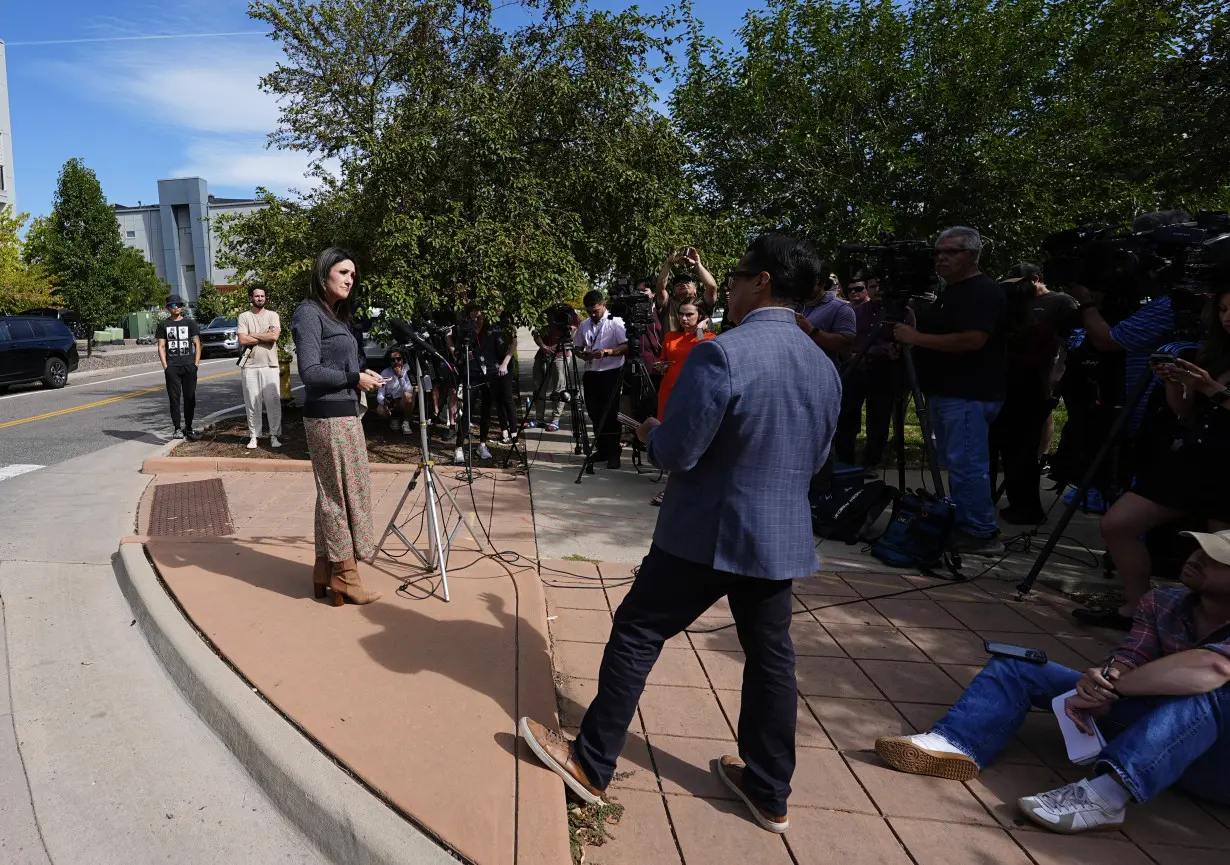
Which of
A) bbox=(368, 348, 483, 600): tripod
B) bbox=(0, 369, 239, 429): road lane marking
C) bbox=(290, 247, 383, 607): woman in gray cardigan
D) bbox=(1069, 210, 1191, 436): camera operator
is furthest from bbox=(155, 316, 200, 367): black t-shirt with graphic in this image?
bbox=(1069, 210, 1191, 436): camera operator

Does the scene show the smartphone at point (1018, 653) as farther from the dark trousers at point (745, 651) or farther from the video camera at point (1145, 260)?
the video camera at point (1145, 260)

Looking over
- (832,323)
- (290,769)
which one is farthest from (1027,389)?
(290,769)

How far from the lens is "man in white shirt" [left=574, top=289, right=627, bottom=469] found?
26.8 ft

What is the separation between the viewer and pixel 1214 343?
3.69 metres

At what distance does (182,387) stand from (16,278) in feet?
75.2

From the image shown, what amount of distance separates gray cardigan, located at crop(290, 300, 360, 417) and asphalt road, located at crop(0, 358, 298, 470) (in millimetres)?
5818

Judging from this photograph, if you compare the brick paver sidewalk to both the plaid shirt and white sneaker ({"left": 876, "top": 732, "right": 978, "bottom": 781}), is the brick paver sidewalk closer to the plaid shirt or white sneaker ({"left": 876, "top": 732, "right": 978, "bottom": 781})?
white sneaker ({"left": 876, "top": 732, "right": 978, "bottom": 781})

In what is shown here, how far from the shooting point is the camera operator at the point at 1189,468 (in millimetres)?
3611

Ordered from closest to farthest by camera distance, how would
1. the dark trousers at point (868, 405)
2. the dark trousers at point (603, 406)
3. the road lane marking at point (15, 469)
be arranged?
1. the dark trousers at point (868, 405)
2. the road lane marking at point (15, 469)
3. the dark trousers at point (603, 406)

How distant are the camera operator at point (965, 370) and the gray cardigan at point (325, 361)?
3.34 meters

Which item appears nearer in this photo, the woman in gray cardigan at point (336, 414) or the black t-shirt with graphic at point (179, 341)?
the woman in gray cardigan at point (336, 414)

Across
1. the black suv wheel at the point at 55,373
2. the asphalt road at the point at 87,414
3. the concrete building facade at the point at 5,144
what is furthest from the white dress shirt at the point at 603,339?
the concrete building facade at the point at 5,144

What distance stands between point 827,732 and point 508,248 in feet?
19.9

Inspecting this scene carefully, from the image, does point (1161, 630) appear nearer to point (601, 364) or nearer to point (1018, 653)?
point (1018, 653)
